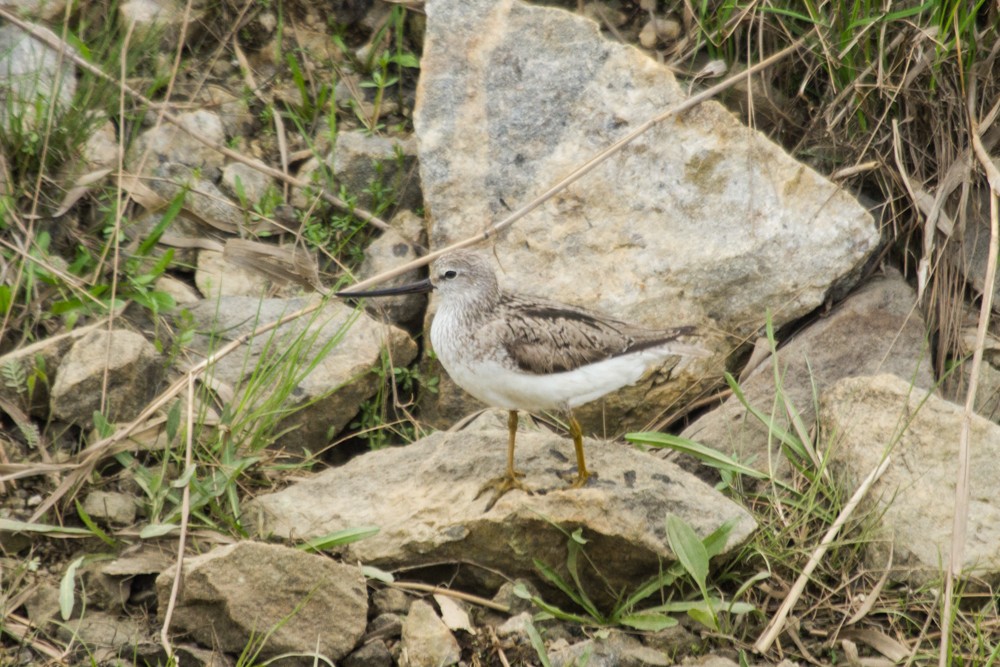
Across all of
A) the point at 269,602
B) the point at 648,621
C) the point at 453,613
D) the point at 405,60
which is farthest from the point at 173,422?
the point at 405,60

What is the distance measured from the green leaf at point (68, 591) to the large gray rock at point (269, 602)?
356 mm

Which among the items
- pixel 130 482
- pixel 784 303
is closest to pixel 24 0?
pixel 130 482

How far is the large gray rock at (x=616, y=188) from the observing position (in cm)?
596

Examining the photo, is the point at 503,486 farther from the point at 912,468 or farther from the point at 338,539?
the point at 912,468

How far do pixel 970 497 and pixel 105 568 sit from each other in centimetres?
365

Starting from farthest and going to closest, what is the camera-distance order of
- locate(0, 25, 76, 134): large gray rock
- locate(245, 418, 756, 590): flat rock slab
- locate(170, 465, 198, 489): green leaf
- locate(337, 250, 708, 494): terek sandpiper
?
locate(0, 25, 76, 134): large gray rock, locate(337, 250, 708, 494): terek sandpiper, locate(170, 465, 198, 489): green leaf, locate(245, 418, 756, 590): flat rock slab

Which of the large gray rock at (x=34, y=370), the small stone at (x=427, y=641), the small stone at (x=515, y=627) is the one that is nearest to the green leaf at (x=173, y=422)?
the large gray rock at (x=34, y=370)

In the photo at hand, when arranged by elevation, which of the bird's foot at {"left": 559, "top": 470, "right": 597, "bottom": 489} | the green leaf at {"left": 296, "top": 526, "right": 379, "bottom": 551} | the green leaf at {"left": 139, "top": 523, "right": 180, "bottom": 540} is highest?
the green leaf at {"left": 296, "top": 526, "right": 379, "bottom": 551}

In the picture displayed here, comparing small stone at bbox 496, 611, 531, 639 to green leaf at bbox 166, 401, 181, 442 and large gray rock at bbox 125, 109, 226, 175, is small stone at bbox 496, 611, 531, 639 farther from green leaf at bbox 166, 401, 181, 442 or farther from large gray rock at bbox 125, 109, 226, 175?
large gray rock at bbox 125, 109, 226, 175

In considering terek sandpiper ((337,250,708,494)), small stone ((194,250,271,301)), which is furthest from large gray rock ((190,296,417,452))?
terek sandpiper ((337,250,708,494))

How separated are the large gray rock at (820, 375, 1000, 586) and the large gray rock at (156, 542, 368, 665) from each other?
2.26 meters

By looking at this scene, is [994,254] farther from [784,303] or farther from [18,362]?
[18,362]

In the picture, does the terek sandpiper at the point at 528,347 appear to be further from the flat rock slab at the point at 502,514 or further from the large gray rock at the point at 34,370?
the large gray rock at the point at 34,370

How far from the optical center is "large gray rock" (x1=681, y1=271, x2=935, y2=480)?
18.4ft
